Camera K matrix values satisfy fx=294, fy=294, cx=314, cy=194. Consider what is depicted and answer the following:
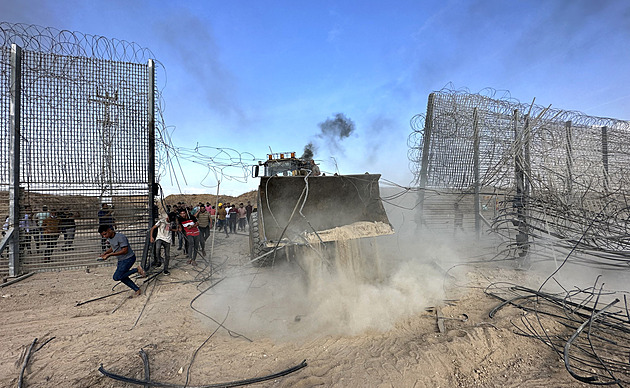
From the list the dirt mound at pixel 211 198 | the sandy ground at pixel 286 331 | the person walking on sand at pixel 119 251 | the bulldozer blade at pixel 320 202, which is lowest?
the sandy ground at pixel 286 331

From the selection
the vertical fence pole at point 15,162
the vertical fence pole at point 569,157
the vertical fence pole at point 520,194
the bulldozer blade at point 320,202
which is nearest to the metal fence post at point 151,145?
the vertical fence pole at point 15,162

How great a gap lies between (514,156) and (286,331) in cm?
595

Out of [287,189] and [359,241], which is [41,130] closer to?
[287,189]

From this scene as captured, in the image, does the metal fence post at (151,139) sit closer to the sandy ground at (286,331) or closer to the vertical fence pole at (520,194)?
the sandy ground at (286,331)

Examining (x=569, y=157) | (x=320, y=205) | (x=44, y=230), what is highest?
(x=569, y=157)

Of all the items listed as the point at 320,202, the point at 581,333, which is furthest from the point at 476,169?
the point at 581,333

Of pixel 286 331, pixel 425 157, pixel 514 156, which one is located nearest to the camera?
pixel 286 331

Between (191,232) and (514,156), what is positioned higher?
(514,156)

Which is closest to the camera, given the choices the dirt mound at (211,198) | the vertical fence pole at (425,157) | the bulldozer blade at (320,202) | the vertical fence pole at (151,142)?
the bulldozer blade at (320,202)

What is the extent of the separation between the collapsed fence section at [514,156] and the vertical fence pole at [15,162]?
31.9 feet

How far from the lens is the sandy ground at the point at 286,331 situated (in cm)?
305

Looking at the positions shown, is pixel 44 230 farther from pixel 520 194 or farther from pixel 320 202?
pixel 520 194

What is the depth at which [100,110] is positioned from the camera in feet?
23.7

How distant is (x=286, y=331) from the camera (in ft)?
14.0
